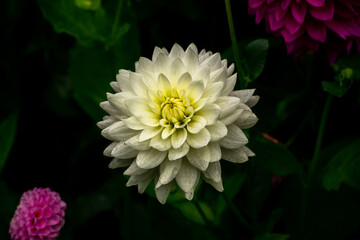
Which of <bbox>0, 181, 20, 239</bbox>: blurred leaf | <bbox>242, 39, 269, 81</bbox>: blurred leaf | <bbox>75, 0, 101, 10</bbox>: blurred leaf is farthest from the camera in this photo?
<bbox>0, 181, 20, 239</bbox>: blurred leaf

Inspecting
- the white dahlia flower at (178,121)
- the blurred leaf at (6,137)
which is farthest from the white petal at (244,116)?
the blurred leaf at (6,137)

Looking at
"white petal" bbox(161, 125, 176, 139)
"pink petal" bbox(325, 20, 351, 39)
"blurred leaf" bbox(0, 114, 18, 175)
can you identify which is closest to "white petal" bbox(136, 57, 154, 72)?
"white petal" bbox(161, 125, 176, 139)

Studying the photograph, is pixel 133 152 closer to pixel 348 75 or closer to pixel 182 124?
pixel 182 124

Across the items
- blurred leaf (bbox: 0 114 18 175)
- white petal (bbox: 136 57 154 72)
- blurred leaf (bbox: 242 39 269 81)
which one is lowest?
blurred leaf (bbox: 0 114 18 175)

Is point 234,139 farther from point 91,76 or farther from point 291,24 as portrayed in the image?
point 91,76

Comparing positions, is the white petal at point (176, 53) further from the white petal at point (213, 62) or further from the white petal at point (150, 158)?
the white petal at point (150, 158)

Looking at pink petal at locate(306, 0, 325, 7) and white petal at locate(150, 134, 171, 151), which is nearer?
white petal at locate(150, 134, 171, 151)

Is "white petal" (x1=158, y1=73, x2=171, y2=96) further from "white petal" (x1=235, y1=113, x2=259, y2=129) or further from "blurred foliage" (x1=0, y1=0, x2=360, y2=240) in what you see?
"blurred foliage" (x1=0, y1=0, x2=360, y2=240)
